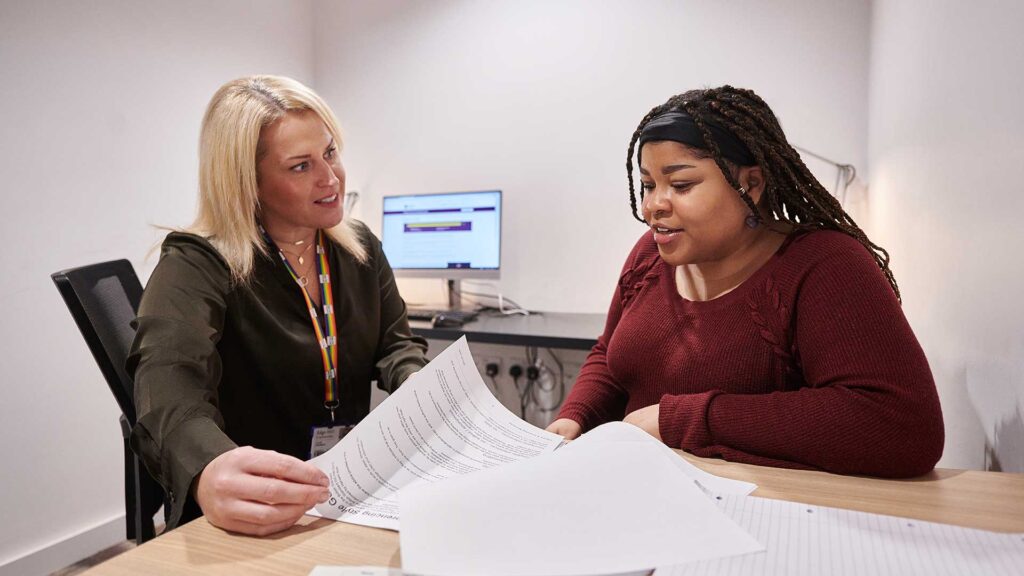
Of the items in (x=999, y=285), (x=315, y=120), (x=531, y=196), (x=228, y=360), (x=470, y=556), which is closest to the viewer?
(x=470, y=556)

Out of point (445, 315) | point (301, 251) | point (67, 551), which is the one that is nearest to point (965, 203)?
point (301, 251)

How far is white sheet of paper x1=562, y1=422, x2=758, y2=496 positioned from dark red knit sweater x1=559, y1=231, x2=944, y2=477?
0.44ft

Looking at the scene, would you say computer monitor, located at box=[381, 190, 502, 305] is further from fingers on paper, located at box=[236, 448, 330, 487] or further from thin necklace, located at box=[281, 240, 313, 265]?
fingers on paper, located at box=[236, 448, 330, 487]

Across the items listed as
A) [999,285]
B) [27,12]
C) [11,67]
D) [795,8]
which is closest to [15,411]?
[11,67]

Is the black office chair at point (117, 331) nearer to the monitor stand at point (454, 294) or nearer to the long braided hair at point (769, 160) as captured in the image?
the long braided hair at point (769, 160)

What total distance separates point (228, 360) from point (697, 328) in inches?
34.0

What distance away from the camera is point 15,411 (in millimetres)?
2076

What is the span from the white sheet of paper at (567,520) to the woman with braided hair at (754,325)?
0.30m

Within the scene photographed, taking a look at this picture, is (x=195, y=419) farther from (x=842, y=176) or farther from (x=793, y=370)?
(x=842, y=176)

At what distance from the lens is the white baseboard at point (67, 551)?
2.07 metres

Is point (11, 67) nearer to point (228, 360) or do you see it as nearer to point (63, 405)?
point (63, 405)

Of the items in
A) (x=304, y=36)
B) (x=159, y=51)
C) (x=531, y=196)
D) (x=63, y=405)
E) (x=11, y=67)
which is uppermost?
(x=304, y=36)

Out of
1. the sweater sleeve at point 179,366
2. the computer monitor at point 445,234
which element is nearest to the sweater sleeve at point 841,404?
the sweater sleeve at point 179,366

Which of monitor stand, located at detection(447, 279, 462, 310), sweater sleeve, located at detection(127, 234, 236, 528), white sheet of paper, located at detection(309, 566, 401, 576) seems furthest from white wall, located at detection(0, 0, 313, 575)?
white sheet of paper, located at detection(309, 566, 401, 576)
